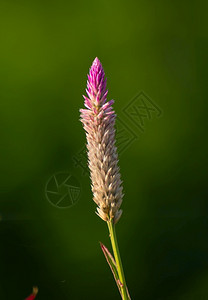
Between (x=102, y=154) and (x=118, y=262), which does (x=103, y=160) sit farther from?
(x=118, y=262)

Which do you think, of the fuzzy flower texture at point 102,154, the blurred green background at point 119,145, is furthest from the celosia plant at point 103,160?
the blurred green background at point 119,145

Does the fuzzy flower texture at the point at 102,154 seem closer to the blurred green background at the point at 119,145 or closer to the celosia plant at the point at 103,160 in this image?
the celosia plant at the point at 103,160

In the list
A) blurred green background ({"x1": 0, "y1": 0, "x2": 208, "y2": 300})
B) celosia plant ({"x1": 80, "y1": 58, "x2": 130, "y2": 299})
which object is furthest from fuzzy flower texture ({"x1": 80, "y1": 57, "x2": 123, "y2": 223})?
blurred green background ({"x1": 0, "y1": 0, "x2": 208, "y2": 300})

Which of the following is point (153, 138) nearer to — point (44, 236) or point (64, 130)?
point (64, 130)

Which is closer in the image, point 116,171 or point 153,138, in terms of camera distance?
point 116,171

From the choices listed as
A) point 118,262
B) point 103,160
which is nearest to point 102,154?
point 103,160

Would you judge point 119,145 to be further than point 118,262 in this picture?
Yes

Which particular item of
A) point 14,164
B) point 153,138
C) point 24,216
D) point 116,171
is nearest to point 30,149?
point 14,164

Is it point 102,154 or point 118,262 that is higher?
point 102,154
